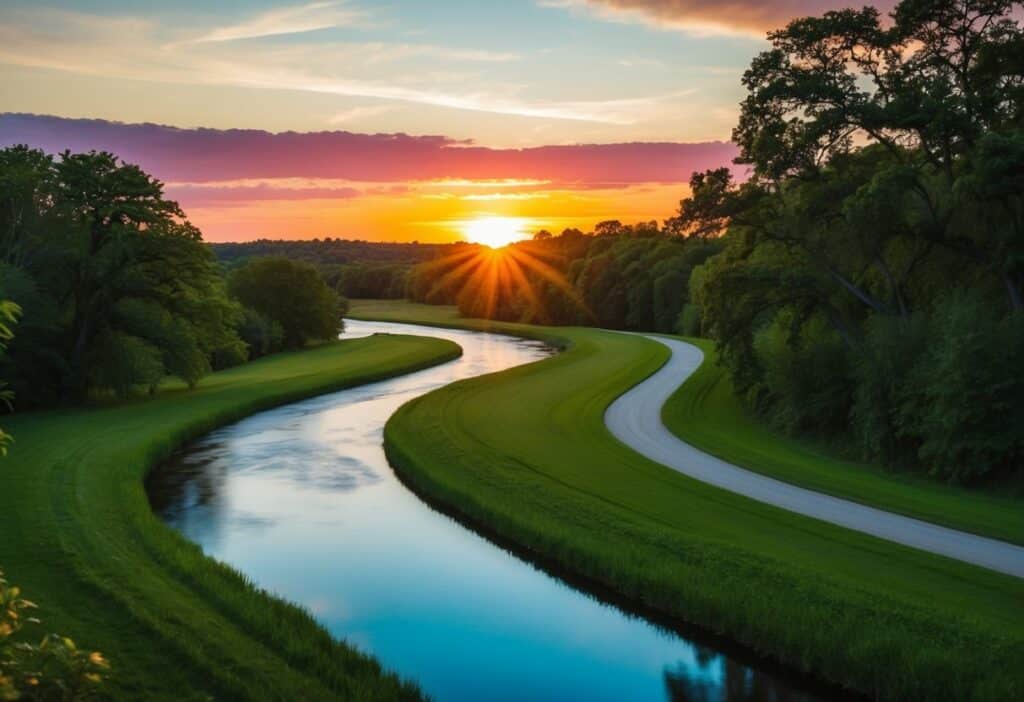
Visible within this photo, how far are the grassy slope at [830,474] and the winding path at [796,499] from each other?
1.35ft

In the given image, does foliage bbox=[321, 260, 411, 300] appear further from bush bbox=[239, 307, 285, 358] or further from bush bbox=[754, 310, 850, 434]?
bush bbox=[754, 310, 850, 434]

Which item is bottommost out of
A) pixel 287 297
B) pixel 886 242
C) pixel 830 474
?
pixel 287 297

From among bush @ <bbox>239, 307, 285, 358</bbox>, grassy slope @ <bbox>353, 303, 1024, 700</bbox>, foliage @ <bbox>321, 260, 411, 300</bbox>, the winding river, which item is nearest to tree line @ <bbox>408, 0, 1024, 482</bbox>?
grassy slope @ <bbox>353, 303, 1024, 700</bbox>

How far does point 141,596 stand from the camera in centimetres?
1448

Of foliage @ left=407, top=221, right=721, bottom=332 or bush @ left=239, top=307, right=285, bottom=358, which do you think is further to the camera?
foliage @ left=407, top=221, right=721, bottom=332

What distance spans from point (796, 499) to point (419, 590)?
1042 cm

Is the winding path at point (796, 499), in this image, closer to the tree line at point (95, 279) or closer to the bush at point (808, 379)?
the bush at point (808, 379)

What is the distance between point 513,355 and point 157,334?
3723cm

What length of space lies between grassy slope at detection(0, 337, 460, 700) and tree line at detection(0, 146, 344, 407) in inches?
397

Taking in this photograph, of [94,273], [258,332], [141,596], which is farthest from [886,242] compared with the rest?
[258,332]

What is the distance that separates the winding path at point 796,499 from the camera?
56.7ft

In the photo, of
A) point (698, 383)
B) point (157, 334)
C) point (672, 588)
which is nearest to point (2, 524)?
point (672, 588)

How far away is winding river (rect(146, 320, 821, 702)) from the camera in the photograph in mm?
13758

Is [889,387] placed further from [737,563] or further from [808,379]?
[737,563]
